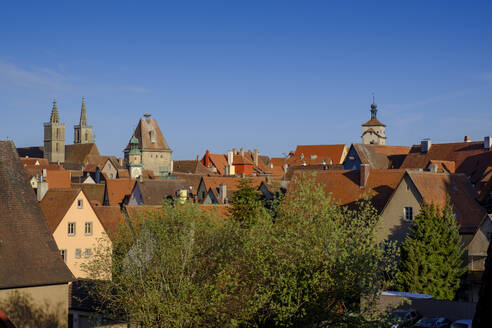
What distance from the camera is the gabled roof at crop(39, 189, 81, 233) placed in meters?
41.4

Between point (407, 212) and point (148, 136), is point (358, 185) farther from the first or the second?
point (148, 136)

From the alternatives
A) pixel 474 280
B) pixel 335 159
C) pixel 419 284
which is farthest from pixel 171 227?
pixel 335 159

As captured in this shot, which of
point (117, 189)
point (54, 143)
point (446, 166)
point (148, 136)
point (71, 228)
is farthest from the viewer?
point (54, 143)

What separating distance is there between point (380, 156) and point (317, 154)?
48.3 meters

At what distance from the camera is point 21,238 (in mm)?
24812

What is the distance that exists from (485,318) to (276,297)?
49.3 feet

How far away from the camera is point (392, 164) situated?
8694cm

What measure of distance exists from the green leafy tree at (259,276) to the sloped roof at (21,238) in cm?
314

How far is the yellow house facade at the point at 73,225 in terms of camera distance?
41.4 metres

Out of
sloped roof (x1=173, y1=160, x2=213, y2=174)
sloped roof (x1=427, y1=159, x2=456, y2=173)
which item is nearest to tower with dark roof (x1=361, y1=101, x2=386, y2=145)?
sloped roof (x1=173, y1=160, x2=213, y2=174)

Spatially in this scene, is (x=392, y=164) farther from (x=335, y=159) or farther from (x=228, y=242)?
(x=228, y=242)

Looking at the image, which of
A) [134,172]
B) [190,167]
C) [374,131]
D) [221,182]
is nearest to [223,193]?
[221,182]

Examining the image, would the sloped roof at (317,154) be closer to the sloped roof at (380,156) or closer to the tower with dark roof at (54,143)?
the sloped roof at (380,156)

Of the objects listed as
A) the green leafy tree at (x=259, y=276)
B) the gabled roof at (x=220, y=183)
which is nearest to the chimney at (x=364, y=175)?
the gabled roof at (x=220, y=183)
